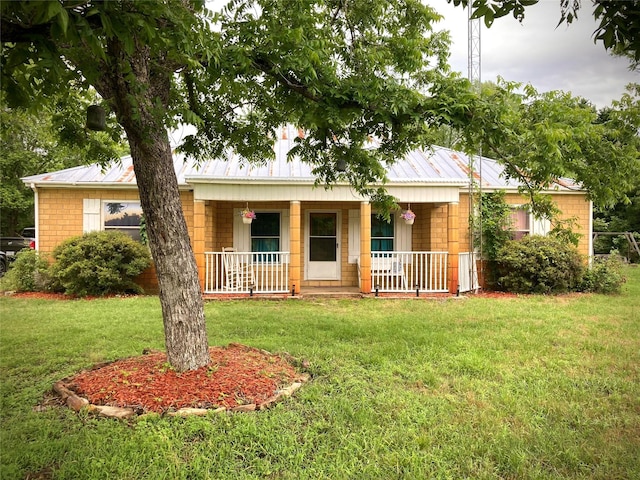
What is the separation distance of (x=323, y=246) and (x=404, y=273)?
2.42 meters

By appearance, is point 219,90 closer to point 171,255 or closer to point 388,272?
point 171,255

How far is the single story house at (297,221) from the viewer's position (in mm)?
9570

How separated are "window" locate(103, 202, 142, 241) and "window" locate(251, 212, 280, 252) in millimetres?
3029

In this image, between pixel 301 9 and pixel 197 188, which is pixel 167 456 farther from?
pixel 197 188

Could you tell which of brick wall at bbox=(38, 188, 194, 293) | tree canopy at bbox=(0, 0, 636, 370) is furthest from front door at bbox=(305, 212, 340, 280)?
tree canopy at bbox=(0, 0, 636, 370)

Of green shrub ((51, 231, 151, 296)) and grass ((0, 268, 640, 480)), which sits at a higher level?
green shrub ((51, 231, 151, 296))

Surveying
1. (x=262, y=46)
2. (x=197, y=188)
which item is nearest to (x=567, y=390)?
(x=262, y=46)

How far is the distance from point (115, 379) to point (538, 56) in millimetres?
5637

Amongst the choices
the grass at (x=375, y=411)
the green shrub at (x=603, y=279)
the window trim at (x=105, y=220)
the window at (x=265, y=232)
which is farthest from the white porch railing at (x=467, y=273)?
the window trim at (x=105, y=220)

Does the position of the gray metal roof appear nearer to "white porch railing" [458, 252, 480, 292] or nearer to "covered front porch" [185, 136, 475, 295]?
"covered front porch" [185, 136, 475, 295]

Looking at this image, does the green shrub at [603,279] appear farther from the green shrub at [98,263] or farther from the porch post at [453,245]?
the green shrub at [98,263]

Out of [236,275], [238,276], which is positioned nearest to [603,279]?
[238,276]

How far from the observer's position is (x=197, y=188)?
30.6 feet

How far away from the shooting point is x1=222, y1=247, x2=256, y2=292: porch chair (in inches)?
375
